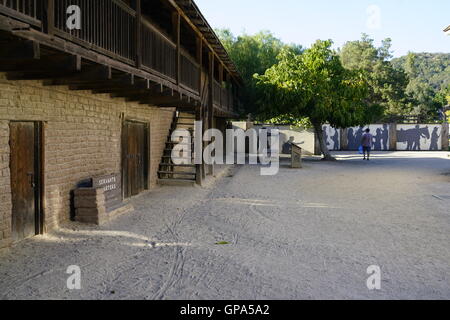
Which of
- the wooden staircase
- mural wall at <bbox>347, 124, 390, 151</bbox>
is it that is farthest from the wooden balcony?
mural wall at <bbox>347, 124, 390, 151</bbox>

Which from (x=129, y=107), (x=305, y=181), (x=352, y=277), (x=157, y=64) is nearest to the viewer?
(x=352, y=277)

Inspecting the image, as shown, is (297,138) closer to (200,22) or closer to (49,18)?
(200,22)

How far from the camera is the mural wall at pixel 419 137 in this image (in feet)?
110

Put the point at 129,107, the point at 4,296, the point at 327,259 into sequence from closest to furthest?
the point at 4,296 < the point at 327,259 < the point at 129,107

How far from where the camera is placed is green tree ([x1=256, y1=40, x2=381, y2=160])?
20781 mm

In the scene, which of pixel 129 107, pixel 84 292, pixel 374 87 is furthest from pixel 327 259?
pixel 374 87

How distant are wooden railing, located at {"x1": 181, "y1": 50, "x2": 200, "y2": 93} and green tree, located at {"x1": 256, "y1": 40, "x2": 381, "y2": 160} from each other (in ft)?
29.0

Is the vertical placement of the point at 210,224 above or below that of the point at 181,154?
below

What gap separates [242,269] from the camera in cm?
525

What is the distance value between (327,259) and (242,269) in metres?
1.27

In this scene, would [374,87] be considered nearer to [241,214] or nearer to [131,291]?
[241,214]

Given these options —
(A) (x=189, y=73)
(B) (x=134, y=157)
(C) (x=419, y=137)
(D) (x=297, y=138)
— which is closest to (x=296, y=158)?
(A) (x=189, y=73)

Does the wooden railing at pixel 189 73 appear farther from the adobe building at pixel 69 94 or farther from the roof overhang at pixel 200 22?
the roof overhang at pixel 200 22

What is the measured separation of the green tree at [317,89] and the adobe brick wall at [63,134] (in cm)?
1201
